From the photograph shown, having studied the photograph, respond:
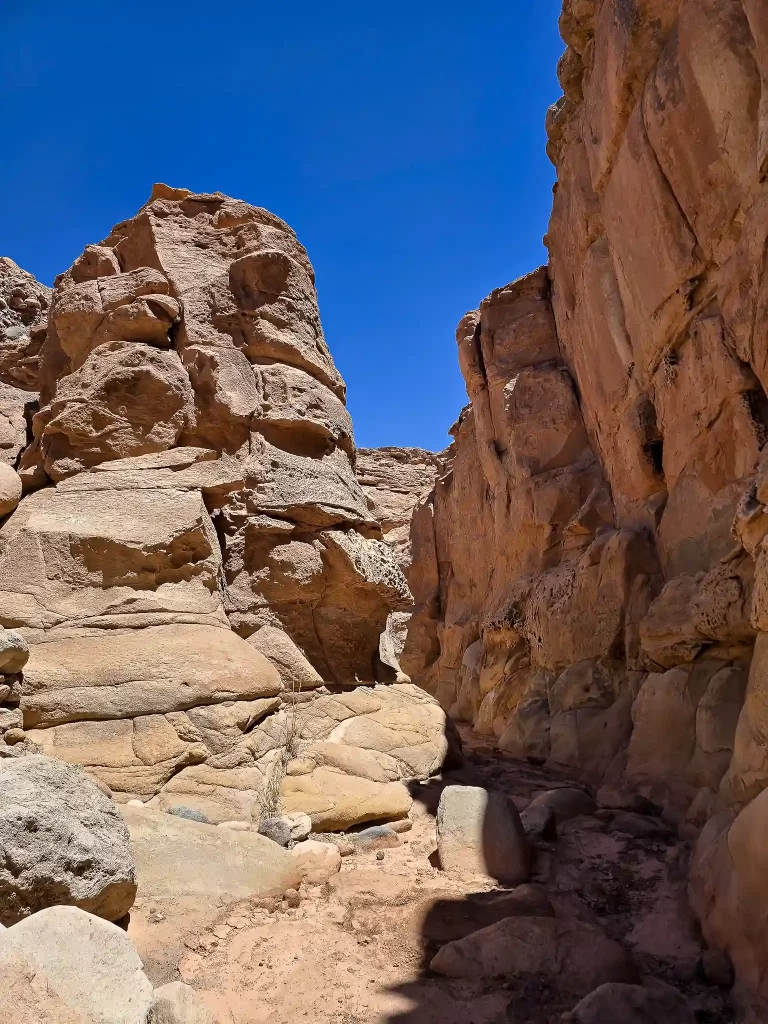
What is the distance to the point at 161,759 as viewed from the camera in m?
4.61

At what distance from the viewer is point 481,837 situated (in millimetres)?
4883

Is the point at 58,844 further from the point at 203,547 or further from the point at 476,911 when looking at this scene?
the point at 203,547

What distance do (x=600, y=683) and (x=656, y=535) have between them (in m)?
2.12

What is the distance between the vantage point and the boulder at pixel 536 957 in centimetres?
325

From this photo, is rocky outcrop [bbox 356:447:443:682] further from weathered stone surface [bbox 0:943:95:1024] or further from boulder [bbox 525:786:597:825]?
weathered stone surface [bbox 0:943:95:1024]

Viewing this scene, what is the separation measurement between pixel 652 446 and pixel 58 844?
8.51 metres

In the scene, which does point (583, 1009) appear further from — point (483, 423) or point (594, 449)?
point (483, 423)

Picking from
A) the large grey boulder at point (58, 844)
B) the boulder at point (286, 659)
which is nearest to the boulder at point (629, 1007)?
the large grey boulder at point (58, 844)

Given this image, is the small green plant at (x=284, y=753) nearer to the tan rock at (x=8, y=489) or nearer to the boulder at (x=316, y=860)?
the boulder at (x=316, y=860)

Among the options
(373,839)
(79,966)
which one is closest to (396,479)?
(373,839)

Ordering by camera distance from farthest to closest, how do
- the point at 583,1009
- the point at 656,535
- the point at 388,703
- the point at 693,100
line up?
the point at 656,535, the point at 693,100, the point at 388,703, the point at 583,1009

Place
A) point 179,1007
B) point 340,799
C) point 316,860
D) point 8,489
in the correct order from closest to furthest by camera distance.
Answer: point 179,1007
point 316,860
point 340,799
point 8,489

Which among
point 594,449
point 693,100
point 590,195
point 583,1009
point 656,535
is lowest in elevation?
point 583,1009

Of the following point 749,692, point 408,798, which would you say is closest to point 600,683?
point 408,798
